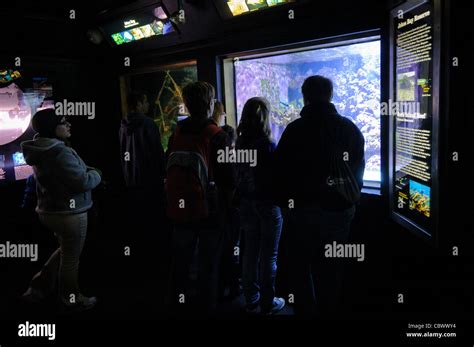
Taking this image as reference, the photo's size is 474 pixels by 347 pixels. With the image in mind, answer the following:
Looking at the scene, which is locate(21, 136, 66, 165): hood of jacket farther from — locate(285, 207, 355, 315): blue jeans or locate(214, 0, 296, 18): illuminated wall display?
locate(214, 0, 296, 18): illuminated wall display

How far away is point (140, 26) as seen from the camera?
4770 millimetres

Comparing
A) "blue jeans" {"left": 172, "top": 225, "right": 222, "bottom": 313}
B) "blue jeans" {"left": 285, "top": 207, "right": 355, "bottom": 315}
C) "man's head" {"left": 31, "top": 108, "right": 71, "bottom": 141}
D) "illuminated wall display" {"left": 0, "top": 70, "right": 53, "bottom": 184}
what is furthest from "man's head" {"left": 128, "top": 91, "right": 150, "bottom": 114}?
"blue jeans" {"left": 285, "top": 207, "right": 355, "bottom": 315}

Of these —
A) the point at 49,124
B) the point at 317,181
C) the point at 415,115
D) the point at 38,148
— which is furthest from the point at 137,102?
the point at 415,115

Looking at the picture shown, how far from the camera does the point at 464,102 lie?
7.44 feet

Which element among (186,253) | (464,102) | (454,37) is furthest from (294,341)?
(454,37)

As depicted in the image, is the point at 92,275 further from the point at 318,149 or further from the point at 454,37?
the point at 454,37

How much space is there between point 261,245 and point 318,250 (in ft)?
1.77

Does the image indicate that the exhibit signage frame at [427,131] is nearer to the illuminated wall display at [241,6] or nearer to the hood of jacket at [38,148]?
the illuminated wall display at [241,6]

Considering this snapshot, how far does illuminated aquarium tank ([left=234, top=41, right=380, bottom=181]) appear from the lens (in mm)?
3299

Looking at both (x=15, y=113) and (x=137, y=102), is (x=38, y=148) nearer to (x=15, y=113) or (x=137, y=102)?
(x=137, y=102)

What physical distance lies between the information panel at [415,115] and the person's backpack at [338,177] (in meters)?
0.58

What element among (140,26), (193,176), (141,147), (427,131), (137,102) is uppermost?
(140,26)

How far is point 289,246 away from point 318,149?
0.66 meters

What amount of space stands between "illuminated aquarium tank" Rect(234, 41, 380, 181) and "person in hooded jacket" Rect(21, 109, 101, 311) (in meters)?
→ 1.95
